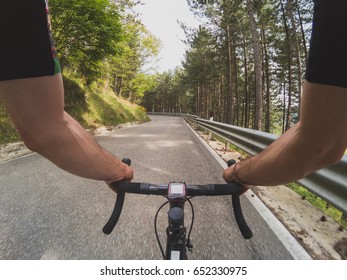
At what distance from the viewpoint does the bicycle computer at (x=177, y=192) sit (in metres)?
1.14

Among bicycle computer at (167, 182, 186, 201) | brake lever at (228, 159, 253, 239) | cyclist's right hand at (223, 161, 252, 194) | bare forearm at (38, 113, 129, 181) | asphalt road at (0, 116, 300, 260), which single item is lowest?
asphalt road at (0, 116, 300, 260)

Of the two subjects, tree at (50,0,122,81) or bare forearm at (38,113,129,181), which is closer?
bare forearm at (38,113,129,181)

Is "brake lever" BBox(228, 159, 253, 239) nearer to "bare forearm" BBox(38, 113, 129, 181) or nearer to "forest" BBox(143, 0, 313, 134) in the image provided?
"bare forearm" BBox(38, 113, 129, 181)

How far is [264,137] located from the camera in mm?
4484

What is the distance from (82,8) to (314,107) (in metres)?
10.5

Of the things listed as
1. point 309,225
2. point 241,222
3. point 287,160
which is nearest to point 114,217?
point 241,222

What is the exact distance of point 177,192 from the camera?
3.77 feet

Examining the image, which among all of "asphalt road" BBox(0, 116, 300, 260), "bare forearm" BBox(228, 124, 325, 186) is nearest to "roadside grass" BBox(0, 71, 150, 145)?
"asphalt road" BBox(0, 116, 300, 260)

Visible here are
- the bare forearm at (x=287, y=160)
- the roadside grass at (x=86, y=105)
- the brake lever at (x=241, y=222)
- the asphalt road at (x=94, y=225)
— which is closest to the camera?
the bare forearm at (x=287, y=160)

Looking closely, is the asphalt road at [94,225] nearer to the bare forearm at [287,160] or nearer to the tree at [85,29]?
the bare forearm at [287,160]

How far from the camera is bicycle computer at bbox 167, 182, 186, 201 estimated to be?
114 cm

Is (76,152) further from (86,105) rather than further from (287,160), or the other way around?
(86,105)

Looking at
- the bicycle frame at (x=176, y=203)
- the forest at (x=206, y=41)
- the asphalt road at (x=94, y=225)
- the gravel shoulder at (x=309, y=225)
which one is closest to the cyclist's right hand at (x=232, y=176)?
the bicycle frame at (x=176, y=203)
